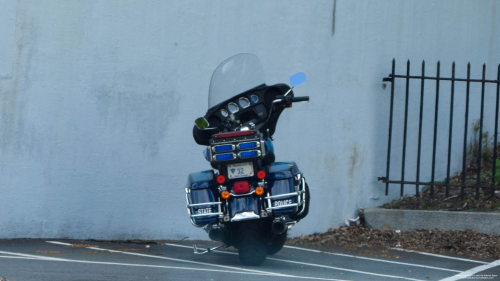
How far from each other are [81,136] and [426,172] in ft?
14.9

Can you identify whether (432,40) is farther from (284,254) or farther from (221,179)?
(221,179)

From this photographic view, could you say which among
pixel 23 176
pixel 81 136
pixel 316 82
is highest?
pixel 316 82

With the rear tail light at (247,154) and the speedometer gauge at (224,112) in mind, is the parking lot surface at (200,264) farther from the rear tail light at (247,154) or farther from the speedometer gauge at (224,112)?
the speedometer gauge at (224,112)

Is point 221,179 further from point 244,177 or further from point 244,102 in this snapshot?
point 244,102

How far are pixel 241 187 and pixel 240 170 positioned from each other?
14cm

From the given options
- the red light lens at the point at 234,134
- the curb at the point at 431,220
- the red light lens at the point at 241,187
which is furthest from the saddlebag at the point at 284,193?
the curb at the point at 431,220

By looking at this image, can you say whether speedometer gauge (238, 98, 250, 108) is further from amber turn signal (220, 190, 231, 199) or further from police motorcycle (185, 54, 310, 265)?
amber turn signal (220, 190, 231, 199)

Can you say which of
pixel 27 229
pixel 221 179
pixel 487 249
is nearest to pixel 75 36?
pixel 27 229

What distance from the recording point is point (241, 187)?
4988 mm

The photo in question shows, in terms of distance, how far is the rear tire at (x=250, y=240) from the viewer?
5090mm

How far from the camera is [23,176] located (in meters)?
6.72

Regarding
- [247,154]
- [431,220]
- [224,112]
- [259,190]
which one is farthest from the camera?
[431,220]

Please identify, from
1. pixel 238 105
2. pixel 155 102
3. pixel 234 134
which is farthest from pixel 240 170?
pixel 155 102

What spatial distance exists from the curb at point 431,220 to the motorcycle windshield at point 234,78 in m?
3.06
